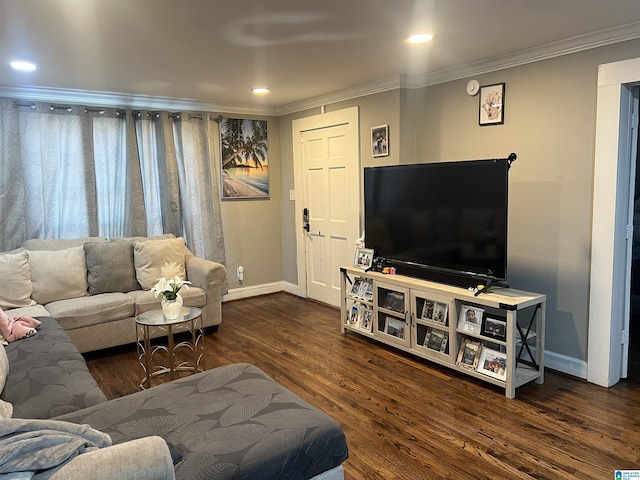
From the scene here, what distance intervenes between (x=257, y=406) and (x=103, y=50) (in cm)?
252

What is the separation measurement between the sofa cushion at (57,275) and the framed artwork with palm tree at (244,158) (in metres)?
1.89

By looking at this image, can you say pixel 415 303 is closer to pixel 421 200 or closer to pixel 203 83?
pixel 421 200

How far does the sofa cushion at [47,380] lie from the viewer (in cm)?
207

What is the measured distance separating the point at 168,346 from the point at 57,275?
122 centimetres

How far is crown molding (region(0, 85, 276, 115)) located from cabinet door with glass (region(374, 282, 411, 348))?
284 cm

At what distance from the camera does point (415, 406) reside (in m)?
2.94

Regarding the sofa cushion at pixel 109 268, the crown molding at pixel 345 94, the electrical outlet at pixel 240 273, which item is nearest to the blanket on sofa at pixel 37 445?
the sofa cushion at pixel 109 268

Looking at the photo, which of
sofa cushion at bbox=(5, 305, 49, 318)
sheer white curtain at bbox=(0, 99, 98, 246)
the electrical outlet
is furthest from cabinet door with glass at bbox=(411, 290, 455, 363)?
sheer white curtain at bbox=(0, 99, 98, 246)

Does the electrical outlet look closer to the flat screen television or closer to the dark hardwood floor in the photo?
the dark hardwood floor

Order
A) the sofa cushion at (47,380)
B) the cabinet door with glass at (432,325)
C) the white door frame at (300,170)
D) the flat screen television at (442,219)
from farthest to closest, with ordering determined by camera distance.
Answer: the white door frame at (300,170)
the cabinet door with glass at (432,325)
the flat screen television at (442,219)
the sofa cushion at (47,380)

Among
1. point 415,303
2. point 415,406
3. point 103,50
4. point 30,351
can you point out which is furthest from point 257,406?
point 103,50

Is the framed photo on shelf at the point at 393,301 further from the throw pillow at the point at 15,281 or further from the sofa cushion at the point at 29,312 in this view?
the throw pillow at the point at 15,281

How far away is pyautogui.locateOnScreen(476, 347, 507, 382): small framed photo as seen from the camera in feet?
10.1

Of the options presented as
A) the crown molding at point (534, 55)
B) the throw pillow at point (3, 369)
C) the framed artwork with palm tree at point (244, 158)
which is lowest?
the throw pillow at point (3, 369)
